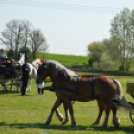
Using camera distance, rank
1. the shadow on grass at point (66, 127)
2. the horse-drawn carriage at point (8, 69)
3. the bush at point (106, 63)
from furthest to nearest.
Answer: the bush at point (106, 63), the horse-drawn carriage at point (8, 69), the shadow on grass at point (66, 127)

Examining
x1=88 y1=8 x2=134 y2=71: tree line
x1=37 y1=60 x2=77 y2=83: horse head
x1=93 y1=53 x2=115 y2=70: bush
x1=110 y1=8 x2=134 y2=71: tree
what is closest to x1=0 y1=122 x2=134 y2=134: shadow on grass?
x1=37 y1=60 x2=77 y2=83: horse head

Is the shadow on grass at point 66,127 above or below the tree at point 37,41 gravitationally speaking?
below

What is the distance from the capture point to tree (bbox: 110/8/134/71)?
47.5 meters

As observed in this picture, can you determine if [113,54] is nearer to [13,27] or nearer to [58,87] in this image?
[13,27]

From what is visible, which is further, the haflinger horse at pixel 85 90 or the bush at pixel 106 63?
the bush at pixel 106 63

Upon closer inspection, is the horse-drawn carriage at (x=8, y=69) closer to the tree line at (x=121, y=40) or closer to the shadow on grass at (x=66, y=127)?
the shadow on grass at (x=66, y=127)

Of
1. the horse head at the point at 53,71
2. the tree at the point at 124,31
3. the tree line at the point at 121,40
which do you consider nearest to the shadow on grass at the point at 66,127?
the horse head at the point at 53,71

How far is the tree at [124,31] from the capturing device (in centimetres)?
4750

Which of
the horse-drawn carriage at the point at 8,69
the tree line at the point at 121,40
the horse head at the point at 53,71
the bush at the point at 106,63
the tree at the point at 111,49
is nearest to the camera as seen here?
the horse head at the point at 53,71

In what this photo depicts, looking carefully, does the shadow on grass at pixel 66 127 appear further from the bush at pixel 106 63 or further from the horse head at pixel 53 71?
the bush at pixel 106 63

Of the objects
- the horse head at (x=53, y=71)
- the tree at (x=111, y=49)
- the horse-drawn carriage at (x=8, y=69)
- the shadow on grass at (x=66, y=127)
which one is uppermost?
the tree at (x=111, y=49)

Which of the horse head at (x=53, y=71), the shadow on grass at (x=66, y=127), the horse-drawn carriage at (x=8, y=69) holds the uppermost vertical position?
the horse head at (x=53, y=71)

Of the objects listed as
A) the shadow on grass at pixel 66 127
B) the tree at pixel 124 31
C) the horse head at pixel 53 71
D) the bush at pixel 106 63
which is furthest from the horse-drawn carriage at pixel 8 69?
the tree at pixel 124 31

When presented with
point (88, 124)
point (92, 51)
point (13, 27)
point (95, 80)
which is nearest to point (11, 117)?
point (88, 124)
